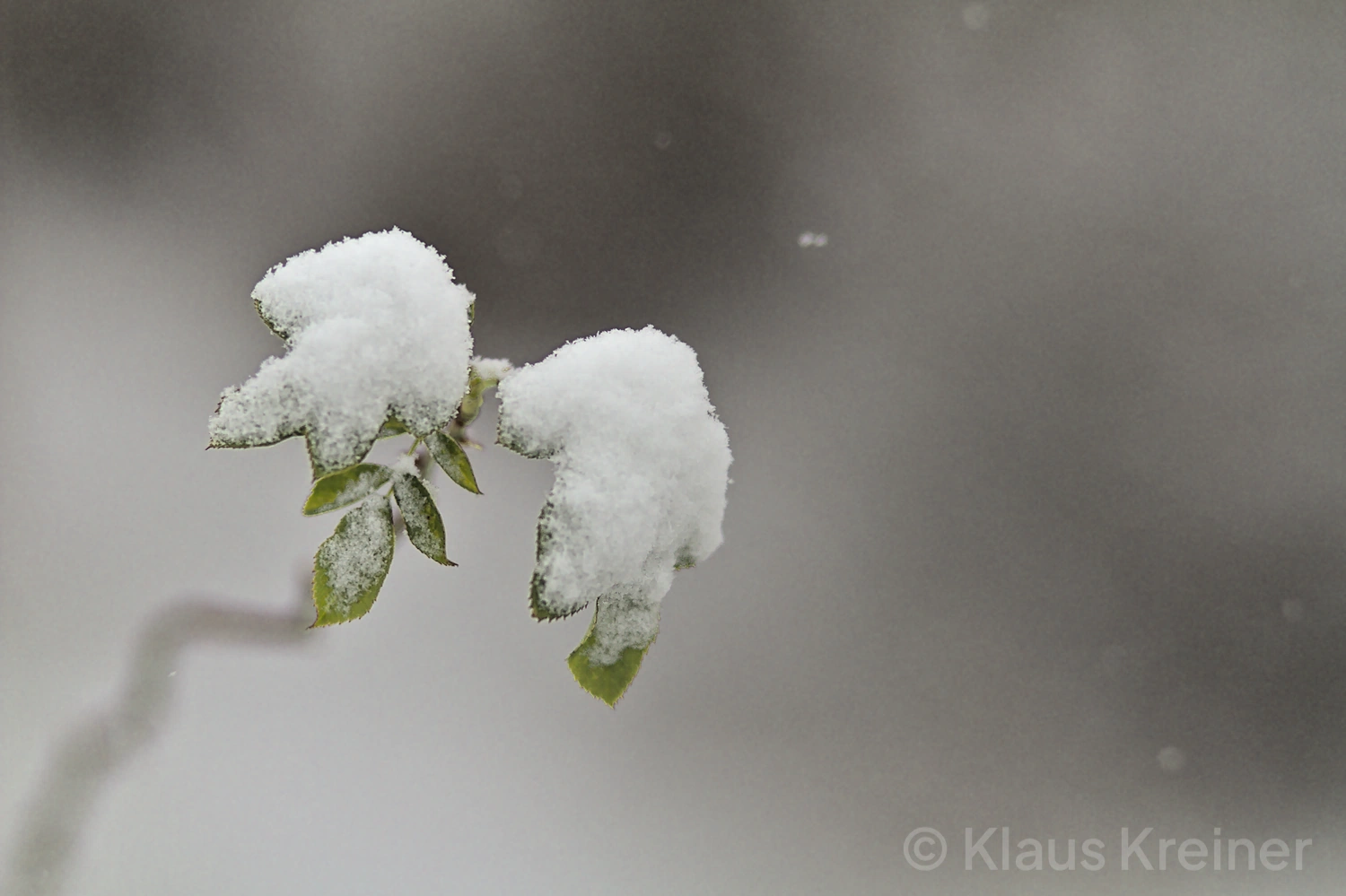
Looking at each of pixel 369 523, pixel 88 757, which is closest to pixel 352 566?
pixel 369 523

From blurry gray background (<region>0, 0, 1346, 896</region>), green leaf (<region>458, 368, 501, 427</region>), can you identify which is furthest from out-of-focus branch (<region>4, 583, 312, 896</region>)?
green leaf (<region>458, 368, 501, 427</region>)

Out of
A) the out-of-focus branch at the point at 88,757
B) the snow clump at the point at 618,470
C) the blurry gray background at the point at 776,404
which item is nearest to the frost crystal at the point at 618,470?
the snow clump at the point at 618,470

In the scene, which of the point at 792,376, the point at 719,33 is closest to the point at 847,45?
the point at 719,33

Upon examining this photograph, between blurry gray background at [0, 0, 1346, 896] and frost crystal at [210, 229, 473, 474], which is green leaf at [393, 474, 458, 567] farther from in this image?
blurry gray background at [0, 0, 1346, 896]

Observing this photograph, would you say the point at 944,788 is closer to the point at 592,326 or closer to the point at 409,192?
the point at 592,326

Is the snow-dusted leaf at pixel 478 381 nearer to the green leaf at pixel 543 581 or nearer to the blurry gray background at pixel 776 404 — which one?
the green leaf at pixel 543 581

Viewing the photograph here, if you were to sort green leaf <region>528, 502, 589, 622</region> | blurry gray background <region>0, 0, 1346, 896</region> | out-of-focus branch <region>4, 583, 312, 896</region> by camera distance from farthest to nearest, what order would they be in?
blurry gray background <region>0, 0, 1346, 896</region> → out-of-focus branch <region>4, 583, 312, 896</region> → green leaf <region>528, 502, 589, 622</region>
